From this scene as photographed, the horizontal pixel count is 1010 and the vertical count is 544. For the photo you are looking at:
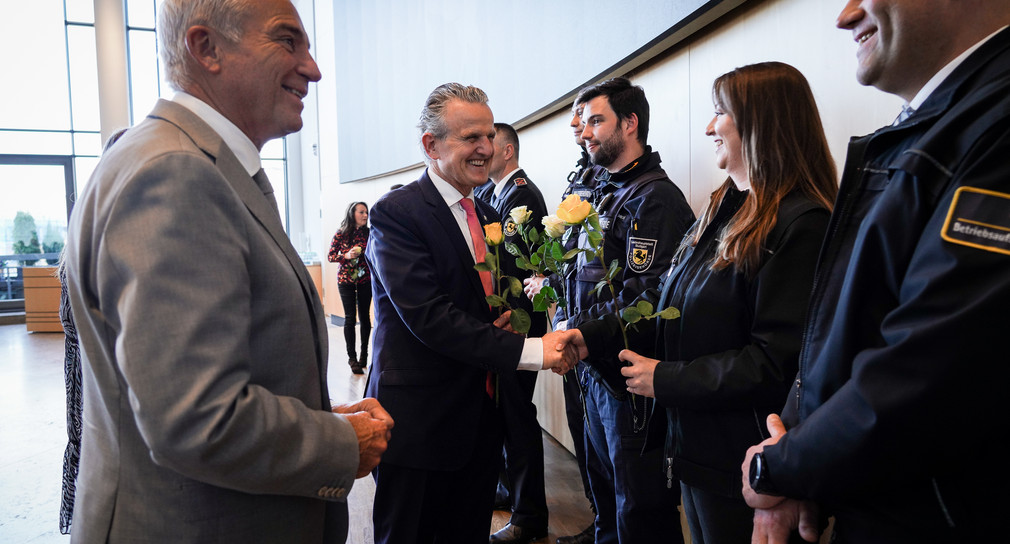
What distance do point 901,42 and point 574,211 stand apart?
2.77ft

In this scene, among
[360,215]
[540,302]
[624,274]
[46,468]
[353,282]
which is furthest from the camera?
[360,215]

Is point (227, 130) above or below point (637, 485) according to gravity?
above

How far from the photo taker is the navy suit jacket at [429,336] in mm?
1693

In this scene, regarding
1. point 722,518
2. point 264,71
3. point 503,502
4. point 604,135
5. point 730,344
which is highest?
point 604,135

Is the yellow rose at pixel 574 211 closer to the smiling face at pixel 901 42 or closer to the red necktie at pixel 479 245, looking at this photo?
the red necktie at pixel 479 245

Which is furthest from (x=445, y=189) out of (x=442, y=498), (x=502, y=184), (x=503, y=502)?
(x=503, y=502)

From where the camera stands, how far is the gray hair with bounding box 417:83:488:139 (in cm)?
194

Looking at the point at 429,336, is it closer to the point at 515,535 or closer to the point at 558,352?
the point at 558,352

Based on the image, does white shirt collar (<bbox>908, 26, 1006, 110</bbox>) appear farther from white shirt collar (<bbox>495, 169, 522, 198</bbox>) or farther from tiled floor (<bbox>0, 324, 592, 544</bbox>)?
white shirt collar (<bbox>495, 169, 522, 198</bbox>)

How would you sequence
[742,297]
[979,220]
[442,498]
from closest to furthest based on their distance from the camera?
1. [979,220]
2. [742,297]
3. [442,498]

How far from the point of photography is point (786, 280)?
1.27m

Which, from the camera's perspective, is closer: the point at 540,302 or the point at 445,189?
the point at 540,302

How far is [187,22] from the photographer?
3.22ft

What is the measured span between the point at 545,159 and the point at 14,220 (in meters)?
11.5
